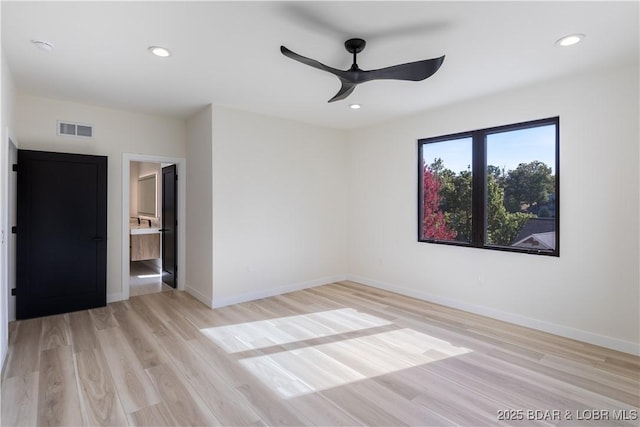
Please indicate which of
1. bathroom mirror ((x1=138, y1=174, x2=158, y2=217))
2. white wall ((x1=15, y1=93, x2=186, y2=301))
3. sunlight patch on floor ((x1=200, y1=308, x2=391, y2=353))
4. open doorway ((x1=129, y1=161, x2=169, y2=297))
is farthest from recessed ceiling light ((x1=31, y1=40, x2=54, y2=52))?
bathroom mirror ((x1=138, y1=174, x2=158, y2=217))

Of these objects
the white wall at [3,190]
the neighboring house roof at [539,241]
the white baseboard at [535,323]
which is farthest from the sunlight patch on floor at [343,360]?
the white wall at [3,190]

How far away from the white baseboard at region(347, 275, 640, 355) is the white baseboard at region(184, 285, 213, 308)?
8.75 feet

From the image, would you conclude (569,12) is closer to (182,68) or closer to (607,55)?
(607,55)

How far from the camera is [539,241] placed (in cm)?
369

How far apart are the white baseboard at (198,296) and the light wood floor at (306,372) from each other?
1.18ft

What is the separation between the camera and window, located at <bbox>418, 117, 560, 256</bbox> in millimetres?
3625

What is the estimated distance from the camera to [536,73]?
3275mm

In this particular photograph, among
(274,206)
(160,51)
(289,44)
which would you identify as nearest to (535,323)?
(274,206)

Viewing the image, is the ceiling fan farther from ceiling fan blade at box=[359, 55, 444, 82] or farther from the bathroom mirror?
the bathroom mirror

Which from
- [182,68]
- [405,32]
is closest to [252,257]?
[182,68]

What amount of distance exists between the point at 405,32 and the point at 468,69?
102cm

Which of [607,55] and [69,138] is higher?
[607,55]

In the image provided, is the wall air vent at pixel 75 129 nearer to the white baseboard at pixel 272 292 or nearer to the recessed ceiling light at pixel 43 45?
the recessed ceiling light at pixel 43 45

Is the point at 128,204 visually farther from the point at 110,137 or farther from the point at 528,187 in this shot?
the point at 528,187
